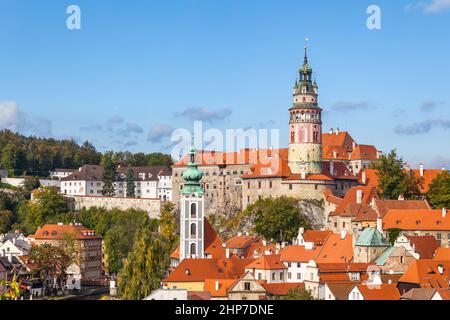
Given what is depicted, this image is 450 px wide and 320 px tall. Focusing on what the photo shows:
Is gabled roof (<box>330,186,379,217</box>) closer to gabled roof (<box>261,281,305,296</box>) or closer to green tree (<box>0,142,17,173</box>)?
gabled roof (<box>261,281,305,296</box>)

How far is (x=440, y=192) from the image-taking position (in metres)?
63.1

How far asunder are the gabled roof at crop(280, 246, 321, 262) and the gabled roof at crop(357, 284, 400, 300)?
1117cm

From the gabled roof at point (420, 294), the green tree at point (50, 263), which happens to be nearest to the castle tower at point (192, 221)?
the green tree at point (50, 263)

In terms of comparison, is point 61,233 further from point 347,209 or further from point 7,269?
point 347,209

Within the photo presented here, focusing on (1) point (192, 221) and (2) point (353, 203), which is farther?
(2) point (353, 203)

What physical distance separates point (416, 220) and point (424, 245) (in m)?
5.46

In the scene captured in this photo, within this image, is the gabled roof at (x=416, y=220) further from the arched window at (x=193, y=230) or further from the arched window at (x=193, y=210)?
the arched window at (x=193, y=210)

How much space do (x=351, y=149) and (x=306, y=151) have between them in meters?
10.8

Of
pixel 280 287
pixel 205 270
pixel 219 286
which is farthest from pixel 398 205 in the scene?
pixel 219 286

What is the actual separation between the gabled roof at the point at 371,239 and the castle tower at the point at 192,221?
11.9 m

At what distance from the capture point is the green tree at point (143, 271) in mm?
46062

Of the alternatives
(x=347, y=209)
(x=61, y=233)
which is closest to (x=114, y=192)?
(x=61, y=233)

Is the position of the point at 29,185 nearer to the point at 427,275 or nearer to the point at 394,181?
the point at 394,181

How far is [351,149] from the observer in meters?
78.2
